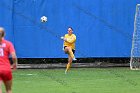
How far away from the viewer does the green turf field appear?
14.7m

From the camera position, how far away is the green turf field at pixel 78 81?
14.7 m

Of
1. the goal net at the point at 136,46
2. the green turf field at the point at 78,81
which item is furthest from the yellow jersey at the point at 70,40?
the goal net at the point at 136,46

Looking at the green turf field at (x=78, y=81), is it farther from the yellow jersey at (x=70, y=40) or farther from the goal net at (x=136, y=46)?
the yellow jersey at (x=70, y=40)

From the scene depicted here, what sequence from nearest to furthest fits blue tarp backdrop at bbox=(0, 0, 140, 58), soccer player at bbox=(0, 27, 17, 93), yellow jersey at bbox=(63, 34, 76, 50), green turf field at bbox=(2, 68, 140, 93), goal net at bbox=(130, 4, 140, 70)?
1. soccer player at bbox=(0, 27, 17, 93)
2. green turf field at bbox=(2, 68, 140, 93)
3. yellow jersey at bbox=(63, 34, 76, 50)
4. blue tarp backdrop at bbox=(0, 0, 140, 58)
5. goal net at bbox=(130, 4, 140, 70)

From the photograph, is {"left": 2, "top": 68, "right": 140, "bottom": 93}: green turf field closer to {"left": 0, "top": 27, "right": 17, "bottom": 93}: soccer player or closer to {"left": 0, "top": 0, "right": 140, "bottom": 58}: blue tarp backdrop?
{"left": 0, "top": 0, "right": 140, "bottom": 58}: blue tarp backdrop

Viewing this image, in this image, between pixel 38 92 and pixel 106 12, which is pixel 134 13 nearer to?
pixel 106 12

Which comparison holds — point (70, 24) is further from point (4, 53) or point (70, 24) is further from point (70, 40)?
point (4, 53)

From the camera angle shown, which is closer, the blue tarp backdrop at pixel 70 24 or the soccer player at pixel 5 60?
the soccer player at pixel 5 60

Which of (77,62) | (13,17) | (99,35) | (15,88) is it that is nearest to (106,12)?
(99,35)

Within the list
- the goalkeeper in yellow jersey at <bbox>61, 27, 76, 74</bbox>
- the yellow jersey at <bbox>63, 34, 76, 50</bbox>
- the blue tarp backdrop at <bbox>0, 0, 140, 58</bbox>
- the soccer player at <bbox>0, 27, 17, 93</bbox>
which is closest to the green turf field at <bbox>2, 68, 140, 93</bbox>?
the goalkeeper in yellow jersey at <bbox>61, 27, 76, 74</bbox>

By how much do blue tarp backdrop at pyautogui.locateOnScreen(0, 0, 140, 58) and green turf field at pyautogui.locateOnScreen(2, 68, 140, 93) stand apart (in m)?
0.92

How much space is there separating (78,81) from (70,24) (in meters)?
5.15

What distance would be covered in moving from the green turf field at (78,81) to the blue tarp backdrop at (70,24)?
92 centimetres

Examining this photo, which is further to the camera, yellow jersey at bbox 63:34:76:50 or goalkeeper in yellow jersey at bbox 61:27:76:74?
yellow jersey at bbox 63:34:76:50
